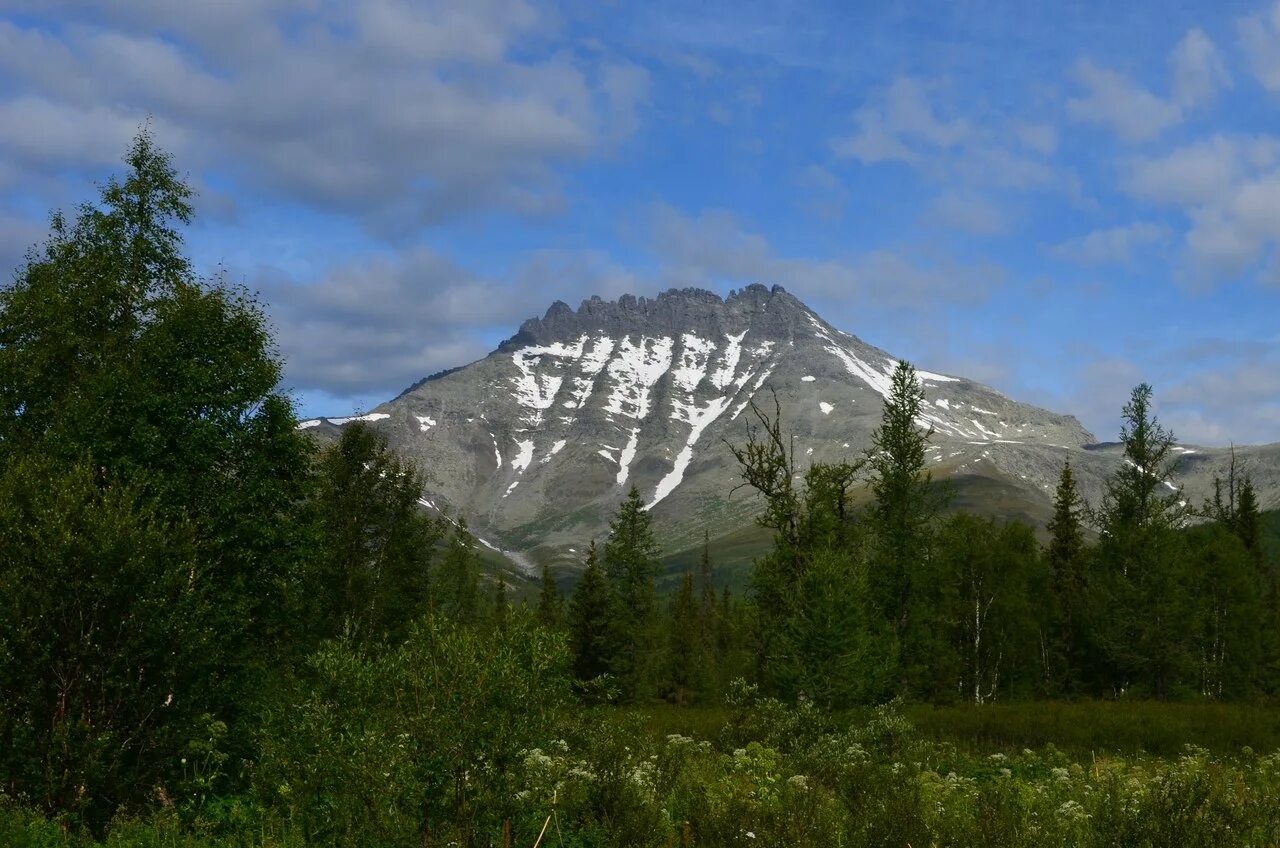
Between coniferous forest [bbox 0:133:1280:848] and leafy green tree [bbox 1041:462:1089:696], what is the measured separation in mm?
265

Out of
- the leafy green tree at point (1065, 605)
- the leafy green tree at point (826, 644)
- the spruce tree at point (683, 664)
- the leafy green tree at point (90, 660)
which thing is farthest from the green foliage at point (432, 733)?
the spruce tree at point (683, 664)

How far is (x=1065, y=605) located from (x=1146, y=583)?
13.8m

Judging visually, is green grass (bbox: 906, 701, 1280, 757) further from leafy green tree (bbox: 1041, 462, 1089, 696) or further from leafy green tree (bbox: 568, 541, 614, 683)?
leafy green tree (bbox: 568, 541, 614, 683)

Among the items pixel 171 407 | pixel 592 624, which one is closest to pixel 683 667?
pixel 592 624

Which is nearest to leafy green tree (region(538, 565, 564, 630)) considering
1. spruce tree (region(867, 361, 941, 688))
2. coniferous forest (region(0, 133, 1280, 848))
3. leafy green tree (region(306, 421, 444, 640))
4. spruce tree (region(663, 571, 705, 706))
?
spruce tree (region(663, 571, 705, 706))

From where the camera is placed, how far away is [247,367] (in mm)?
27531

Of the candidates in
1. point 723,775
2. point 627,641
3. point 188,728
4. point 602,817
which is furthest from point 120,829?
point 627,641

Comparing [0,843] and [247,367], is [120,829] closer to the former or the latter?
[0,843]

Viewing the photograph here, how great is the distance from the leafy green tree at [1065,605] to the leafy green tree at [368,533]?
37316 millimetres

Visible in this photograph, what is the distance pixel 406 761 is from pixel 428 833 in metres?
0.77

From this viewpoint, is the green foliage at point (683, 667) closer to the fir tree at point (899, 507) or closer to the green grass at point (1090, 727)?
the fir tree at point (899, 507)

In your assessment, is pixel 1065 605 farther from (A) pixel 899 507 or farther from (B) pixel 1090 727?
(B) pixel 1090 727

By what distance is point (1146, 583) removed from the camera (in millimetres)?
43094

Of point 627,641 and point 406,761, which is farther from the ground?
point 406,761
